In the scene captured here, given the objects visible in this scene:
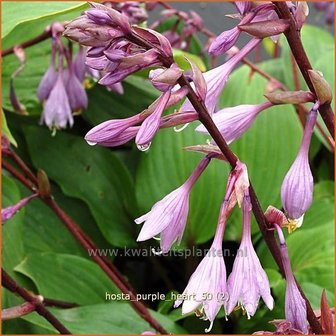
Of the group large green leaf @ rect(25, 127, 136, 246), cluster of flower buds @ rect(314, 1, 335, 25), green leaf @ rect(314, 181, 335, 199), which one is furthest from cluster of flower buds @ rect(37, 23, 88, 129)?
cluster of flower buds @ rect(314, 1, 335, 25)

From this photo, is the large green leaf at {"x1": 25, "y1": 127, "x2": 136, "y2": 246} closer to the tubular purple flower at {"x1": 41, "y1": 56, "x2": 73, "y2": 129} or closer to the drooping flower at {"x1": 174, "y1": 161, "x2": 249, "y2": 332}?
the tubular purple flower at {"x1": 41, "y1": 56, "x2": 73, "y2": 129}

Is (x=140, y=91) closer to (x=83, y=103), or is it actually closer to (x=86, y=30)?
(x=83, y=103)

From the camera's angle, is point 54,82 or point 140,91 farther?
point 140,91

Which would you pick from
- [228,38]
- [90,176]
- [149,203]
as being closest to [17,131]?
[90,176]

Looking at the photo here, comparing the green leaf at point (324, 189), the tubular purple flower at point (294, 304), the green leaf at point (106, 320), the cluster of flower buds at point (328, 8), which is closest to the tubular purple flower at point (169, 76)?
the tubular purple flower at point (294, 304)

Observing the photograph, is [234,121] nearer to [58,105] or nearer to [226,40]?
[226,40]

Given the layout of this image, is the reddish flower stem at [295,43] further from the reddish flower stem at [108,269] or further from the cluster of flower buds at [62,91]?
the cluster of flower buds at [62,91]
